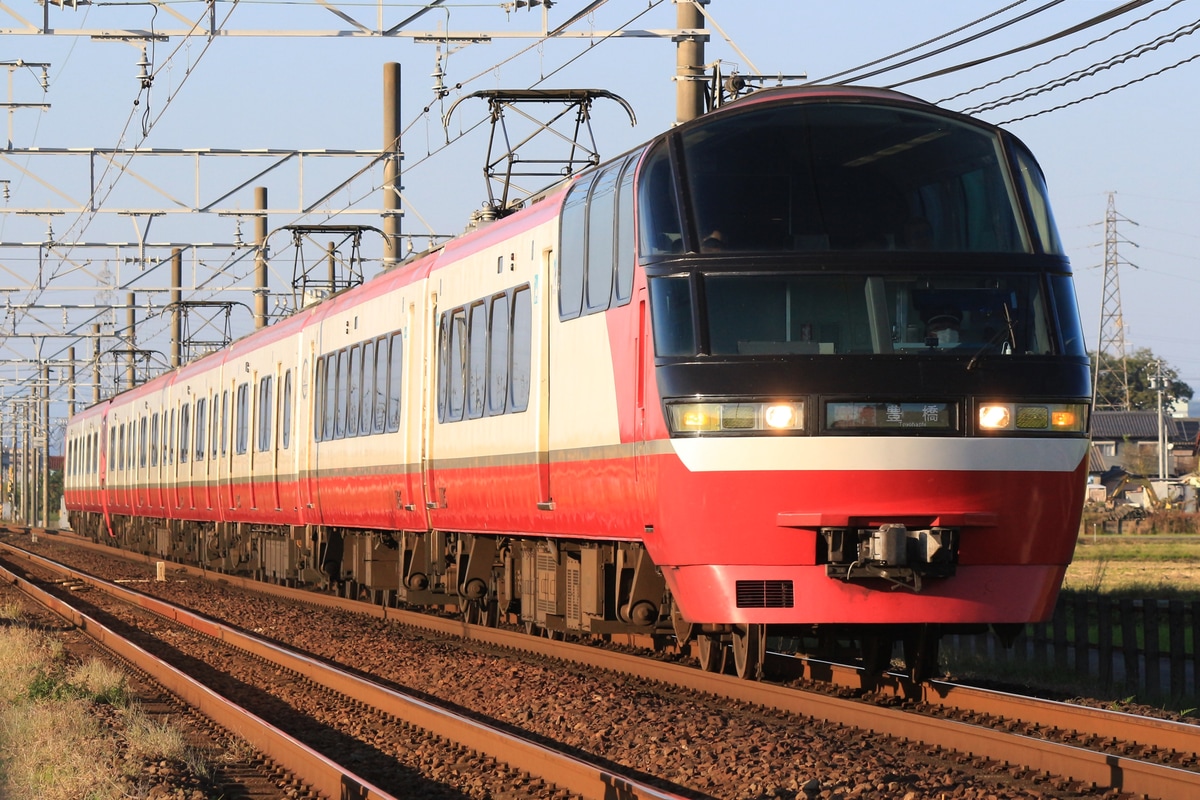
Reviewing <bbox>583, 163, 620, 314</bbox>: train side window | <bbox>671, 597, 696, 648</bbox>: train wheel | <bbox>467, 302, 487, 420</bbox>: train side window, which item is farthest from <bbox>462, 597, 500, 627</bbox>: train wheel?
<bbox>583, 163, 620, 314</bbox>: train side window

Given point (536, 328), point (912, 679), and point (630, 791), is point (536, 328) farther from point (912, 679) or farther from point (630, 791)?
point (630, 791)

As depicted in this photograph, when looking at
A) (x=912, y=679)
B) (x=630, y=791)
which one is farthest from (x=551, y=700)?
(x=630, y=791)

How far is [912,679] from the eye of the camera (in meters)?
10.2

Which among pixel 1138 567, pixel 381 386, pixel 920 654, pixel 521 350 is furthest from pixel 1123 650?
pixel 1138 567

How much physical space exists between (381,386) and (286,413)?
5.65m

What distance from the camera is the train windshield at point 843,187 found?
9.57 metres

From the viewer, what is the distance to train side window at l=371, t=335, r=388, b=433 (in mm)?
17191

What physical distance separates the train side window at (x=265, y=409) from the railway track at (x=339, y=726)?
216 inches

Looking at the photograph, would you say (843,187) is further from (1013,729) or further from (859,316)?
(1013,729)

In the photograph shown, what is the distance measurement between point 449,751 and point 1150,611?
5551 mm

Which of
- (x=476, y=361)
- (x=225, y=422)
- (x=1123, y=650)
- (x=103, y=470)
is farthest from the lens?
(x=103, y=470)

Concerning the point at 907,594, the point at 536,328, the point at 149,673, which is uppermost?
the point at 536,328

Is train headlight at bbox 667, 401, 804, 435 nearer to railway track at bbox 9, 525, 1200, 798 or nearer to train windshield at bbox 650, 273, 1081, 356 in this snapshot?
train windshield at bbox 650, 273, 1081, 356

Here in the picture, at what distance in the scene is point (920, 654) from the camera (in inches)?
397
